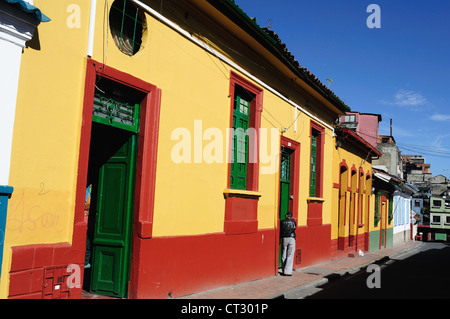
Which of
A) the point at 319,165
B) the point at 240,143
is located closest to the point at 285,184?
the point at 319,165

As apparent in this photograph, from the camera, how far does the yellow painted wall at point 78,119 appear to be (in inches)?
194

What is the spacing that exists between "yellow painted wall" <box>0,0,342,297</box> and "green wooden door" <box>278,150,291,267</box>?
3.65 meters

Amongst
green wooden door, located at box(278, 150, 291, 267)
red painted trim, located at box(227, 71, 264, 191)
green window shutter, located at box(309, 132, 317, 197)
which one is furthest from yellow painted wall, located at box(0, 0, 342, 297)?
green window shutter, located at box(309, 132, 317, 197)

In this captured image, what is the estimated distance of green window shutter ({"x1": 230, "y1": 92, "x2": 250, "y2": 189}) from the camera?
31.5ft

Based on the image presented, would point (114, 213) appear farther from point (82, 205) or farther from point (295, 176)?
point (295, 176)

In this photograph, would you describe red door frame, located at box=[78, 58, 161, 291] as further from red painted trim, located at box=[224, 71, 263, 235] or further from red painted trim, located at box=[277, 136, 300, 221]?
red painted trim, located at box=[277, 136, 300, 221]

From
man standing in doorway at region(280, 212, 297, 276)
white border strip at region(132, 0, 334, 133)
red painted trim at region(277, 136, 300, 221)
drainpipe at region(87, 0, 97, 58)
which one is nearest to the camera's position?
drainpipe at region(87, 0, 97, 58)

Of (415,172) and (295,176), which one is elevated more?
(415,172)

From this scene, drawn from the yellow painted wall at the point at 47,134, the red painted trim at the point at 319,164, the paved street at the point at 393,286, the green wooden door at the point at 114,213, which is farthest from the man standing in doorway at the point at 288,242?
the yellow painted wall at the point at 47,134

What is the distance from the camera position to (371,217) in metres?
22.8

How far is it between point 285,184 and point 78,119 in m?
7.83

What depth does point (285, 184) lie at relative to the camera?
12.4 meters

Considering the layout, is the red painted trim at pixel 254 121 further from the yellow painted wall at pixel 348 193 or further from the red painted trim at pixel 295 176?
the yellow painted wall at pixel 348 193

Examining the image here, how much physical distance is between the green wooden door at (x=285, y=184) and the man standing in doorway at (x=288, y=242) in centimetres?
85
